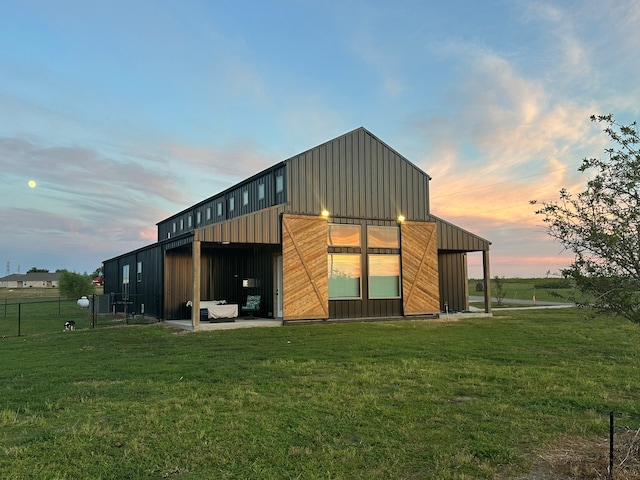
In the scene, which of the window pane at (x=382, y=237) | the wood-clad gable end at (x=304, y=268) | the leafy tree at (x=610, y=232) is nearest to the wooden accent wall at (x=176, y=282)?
the wood-clad gable end at (x=304, y=268)

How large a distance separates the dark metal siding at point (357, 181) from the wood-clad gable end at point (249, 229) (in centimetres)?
82

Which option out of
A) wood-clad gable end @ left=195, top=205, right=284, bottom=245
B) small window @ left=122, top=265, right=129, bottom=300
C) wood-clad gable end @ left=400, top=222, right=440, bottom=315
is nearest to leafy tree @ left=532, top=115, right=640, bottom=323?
wood-clad gable end @ left=195, top=205, right=284, bottom=245

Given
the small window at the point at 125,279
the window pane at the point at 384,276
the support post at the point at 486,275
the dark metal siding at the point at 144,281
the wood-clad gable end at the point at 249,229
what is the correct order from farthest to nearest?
the small window at the point at 125,279 → the support post at the point at 486,275 → the dark metal siding at the point at 144,281 → the window pane at the point at 384,276 → the wood-clad gable end at the point at 249,229

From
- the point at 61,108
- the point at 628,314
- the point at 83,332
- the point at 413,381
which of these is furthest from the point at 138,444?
the point at 61,108

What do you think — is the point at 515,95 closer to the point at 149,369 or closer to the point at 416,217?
the point at 416,217

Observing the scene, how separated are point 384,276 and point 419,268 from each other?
1.53m

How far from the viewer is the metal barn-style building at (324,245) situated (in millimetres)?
15656

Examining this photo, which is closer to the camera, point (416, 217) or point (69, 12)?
point (69, 12)

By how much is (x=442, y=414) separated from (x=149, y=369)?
5.10m

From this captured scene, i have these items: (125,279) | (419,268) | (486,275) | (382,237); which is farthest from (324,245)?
(125,279)

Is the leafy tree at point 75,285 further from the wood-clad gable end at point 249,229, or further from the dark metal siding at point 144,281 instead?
the wood-clad gable end at point 249,229

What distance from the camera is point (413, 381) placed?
22.2 ft

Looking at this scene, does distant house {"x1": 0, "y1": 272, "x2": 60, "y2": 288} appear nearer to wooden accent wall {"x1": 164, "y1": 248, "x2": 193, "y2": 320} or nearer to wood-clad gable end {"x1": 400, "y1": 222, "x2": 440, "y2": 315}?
wooden accent wall {"x1": 164, "y1": 248, "x2": 193, "y2": 320}

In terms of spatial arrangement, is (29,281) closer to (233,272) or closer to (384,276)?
(233,272)
